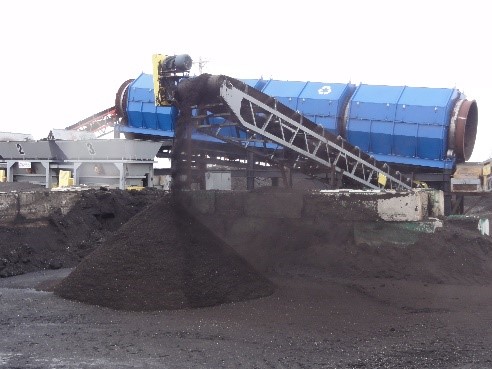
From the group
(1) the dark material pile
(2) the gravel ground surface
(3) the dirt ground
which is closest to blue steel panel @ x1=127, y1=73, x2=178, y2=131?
(1) the dark material pile

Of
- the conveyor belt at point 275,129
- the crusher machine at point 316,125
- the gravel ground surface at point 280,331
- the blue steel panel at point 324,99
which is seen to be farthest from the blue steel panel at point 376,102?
the gravel ground surface at point 280,331

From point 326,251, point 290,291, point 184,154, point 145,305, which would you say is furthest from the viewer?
point 184,154

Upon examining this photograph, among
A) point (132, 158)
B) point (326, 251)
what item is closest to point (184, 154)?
point (326, 251)

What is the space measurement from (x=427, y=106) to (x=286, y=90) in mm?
3903

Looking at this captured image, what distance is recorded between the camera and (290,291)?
7.68 metres

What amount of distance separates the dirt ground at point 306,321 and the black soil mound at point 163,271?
147mm

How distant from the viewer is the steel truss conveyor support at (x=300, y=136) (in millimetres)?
9969

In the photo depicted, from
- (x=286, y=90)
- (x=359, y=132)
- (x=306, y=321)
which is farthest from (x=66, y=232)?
(x=359, y=132)

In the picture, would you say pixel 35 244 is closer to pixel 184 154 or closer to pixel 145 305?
pixel 184 154

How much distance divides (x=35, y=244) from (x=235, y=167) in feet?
22.7

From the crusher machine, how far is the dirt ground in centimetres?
241

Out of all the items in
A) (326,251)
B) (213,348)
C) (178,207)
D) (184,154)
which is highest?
(184,154)

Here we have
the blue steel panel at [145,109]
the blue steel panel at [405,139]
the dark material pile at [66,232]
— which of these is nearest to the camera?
the dark material pile at [66,232]

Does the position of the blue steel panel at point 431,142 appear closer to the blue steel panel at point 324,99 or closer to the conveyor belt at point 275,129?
the conveyor belt at point 275,129
